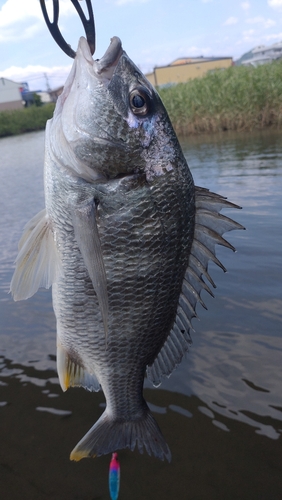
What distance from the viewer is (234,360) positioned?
125 inches

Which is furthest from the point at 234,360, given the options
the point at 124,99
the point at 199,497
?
the point at 124,99

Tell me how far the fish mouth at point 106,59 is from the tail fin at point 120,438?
144 centimetres

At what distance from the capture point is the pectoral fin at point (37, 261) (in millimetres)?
1735

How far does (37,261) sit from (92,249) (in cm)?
35

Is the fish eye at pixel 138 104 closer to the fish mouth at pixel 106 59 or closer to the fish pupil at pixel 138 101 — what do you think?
the fish pupil at pixel 138 101

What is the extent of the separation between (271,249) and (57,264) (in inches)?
149

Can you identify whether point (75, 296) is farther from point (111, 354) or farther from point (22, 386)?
point (22, 386)

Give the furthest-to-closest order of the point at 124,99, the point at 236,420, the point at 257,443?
the point at 236,420 → the point at 257,443 → the point at 124,99

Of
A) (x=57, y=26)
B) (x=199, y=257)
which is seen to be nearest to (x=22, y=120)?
(x=57, y=26)

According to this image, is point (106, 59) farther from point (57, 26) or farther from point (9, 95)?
point (9, 95)

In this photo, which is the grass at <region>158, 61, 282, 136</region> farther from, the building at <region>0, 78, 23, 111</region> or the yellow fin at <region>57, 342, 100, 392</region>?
the building at <region>0, 78, 23, 111</region>

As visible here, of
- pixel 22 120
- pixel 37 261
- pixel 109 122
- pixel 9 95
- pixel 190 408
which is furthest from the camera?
pixel 9 95

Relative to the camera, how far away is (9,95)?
233 ft

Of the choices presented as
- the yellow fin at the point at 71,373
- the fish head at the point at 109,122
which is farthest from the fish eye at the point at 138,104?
the yellow fin at the point at 71,373
